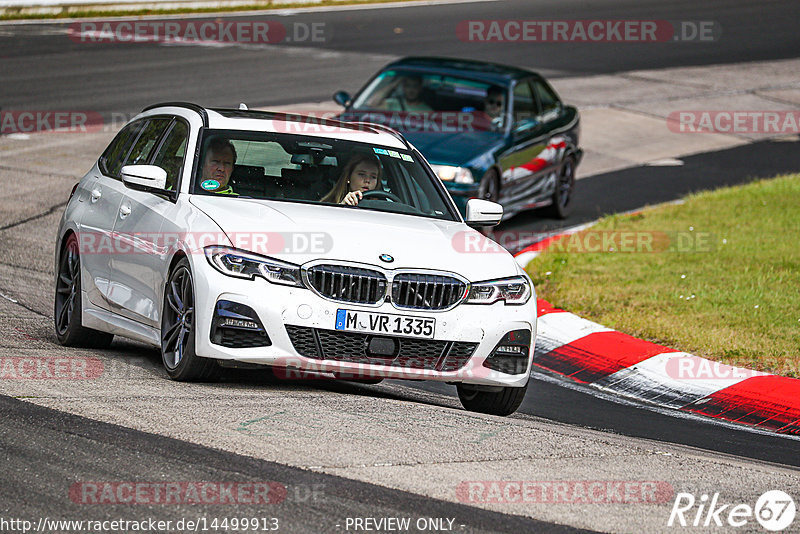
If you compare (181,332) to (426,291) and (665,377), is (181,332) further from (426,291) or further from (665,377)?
(665,377)

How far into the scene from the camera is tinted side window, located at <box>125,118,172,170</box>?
858 centimetres

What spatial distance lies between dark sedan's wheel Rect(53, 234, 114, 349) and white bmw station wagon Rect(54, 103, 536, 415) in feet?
0.05

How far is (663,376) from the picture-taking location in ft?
29.7

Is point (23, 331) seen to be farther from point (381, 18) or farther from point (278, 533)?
point (381, 18)

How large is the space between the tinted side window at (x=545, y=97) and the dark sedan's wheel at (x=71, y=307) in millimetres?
8099

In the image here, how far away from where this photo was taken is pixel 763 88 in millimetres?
26797

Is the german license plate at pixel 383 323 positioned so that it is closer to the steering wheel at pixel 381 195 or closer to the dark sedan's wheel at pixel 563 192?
the steering wheel at pixel 381 195
